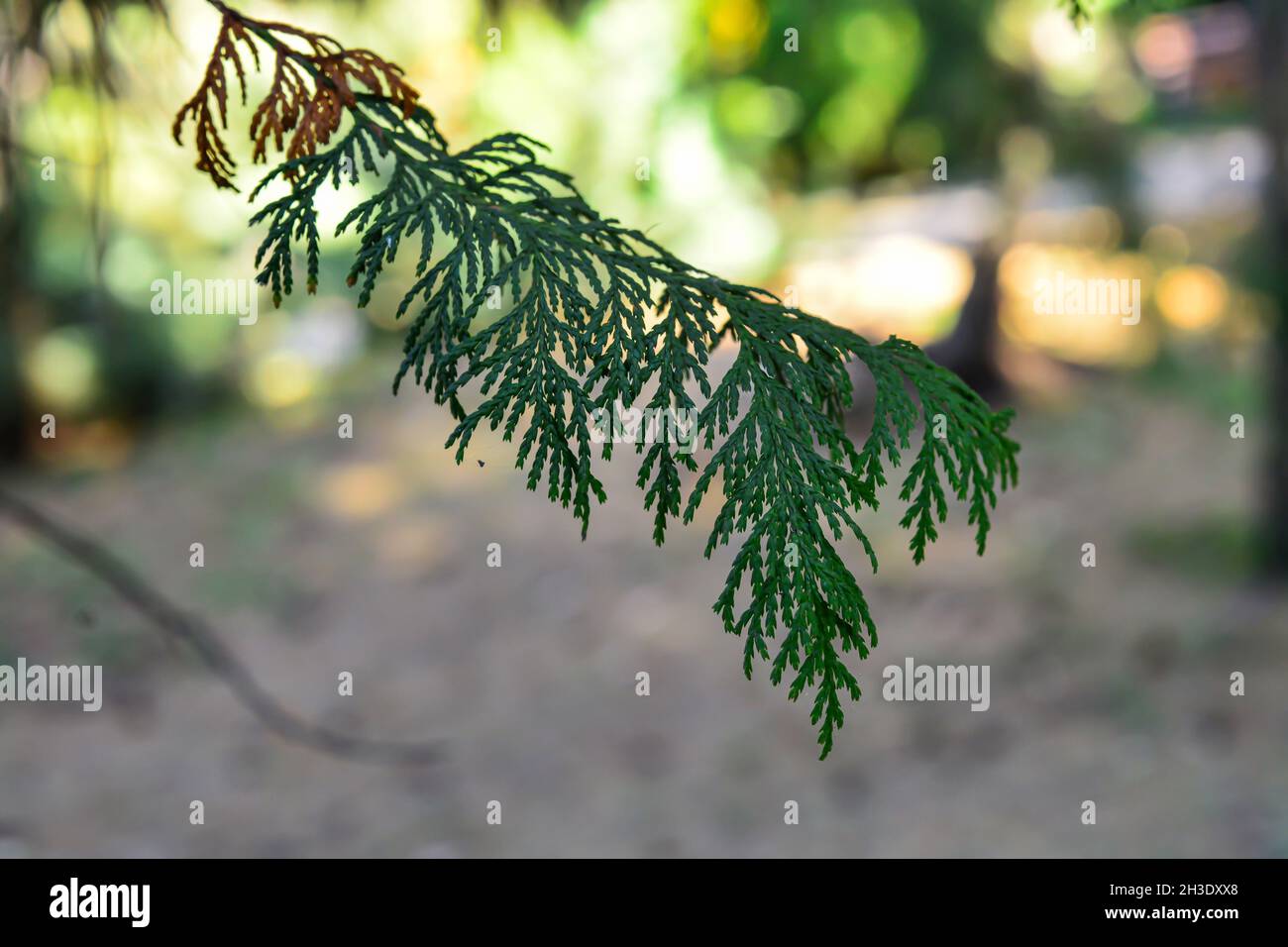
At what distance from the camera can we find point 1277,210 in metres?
7.20

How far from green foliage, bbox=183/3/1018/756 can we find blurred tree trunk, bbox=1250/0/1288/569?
5870 millimetres

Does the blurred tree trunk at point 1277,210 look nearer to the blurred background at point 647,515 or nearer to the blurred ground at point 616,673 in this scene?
the blurred background at point 647,515

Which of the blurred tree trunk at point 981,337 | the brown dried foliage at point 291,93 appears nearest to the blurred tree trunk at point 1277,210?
the blurred tree trunk at point 981,337

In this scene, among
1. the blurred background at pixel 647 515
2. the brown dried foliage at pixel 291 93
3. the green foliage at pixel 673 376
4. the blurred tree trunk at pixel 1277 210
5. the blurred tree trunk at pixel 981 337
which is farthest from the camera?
the blurred tree trunk at pixel 981 337

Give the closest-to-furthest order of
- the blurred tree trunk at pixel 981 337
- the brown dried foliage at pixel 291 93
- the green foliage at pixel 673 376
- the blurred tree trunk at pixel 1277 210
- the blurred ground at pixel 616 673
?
the green foliage at pixel 673 376, the brown dried foliage at pixel 291 93, the blurred ground at pixel 616 673, the blurred tree trunk at pixel 1277 210, the blurred tree trunk at pixel 981 337

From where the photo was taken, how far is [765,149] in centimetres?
1175

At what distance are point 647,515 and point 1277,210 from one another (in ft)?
15.4

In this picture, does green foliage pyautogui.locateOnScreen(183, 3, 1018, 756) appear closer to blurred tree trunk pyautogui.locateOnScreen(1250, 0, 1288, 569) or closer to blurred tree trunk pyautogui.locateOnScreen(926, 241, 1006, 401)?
blurred tree trunk pyautogui.locateOnScreen(1250, 0, 1288, 569)

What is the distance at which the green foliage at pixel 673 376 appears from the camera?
73.0 inches

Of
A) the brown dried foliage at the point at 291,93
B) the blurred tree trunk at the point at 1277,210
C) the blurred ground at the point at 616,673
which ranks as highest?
the blurred tree trunk at the point at 1277,210

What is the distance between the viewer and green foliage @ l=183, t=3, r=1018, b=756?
1.86 m

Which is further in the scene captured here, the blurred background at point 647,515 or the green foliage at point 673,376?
the blurred background at point 647,515

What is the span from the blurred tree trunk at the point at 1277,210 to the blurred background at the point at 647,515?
20 millimetres

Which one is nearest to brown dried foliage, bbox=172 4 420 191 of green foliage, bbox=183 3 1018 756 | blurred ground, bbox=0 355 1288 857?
green foliage, bbox=183 3 1018 756
